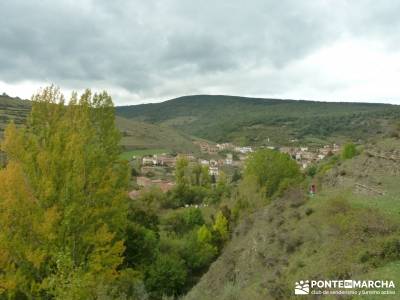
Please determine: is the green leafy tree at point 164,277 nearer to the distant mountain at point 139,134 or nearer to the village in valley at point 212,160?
the village in valley at point 212,160

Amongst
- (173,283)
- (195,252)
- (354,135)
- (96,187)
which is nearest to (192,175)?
(195,252)

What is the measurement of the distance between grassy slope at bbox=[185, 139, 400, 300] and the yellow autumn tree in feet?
15.0

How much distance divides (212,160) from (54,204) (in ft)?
433

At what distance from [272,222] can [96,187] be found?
960 cm

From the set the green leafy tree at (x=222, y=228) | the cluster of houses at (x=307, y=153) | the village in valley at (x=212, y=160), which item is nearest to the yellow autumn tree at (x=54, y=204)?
the green leafy tree at (x=222, y=228)

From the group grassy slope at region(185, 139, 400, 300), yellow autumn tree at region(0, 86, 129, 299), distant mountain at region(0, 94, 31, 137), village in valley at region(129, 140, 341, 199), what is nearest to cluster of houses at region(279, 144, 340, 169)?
village in valley at region(129, 140, 341, 199)

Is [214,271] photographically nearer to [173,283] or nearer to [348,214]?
[173,283]

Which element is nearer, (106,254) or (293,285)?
(293,285)

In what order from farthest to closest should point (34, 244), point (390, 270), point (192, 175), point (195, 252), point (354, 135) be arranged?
point (354, 135), point (192, 175), point (195, 252), point (34, 244), point (390, 270)

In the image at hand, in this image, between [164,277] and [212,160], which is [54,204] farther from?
[212,160]

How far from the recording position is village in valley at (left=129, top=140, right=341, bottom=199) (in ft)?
320

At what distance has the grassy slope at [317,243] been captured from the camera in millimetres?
Answer: 12008

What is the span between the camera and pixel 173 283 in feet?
93.4

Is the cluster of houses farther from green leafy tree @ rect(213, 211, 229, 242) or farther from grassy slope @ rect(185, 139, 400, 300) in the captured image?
grassy slope @ rect(185, 139, 400, 300)
